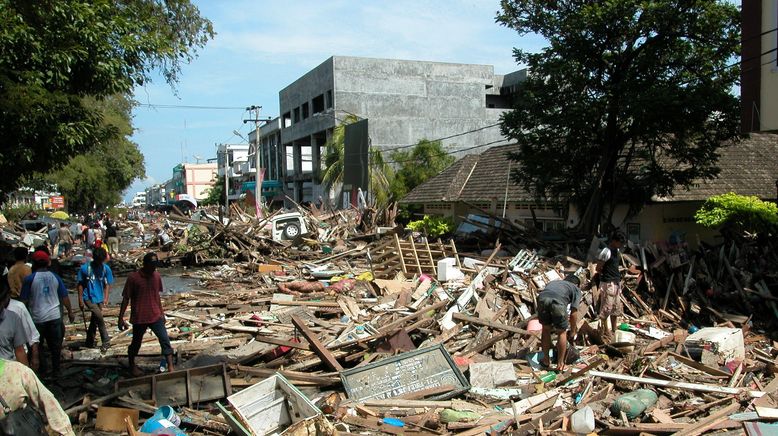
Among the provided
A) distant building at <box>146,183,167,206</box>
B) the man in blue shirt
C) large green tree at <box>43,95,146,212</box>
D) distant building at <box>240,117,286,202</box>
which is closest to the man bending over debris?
the man in blue shirt

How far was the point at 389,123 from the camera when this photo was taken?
4166 cm

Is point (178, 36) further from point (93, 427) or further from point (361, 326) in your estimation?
point (93, 427)

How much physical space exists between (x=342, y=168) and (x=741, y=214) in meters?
23.3

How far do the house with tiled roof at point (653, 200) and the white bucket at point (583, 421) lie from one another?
11.0 meters

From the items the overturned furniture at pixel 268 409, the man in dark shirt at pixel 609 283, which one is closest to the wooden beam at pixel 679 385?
the man in dark shirt at pixel 609 283

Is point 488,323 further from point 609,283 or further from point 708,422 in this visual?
point 708,422

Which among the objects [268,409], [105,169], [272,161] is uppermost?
[272,161]

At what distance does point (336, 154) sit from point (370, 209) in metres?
8.89

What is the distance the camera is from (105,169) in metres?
43.1

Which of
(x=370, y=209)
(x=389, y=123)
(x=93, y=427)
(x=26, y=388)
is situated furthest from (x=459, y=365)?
(x=389, y=123)

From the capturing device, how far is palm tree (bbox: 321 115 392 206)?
32625 millimetres

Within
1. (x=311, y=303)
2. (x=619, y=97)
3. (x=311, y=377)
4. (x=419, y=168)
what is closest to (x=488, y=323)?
(x=311, y=377)

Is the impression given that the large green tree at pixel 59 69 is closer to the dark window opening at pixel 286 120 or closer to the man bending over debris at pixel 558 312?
the man bending over debris at pixel 558 312

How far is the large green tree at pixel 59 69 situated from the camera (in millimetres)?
10133
